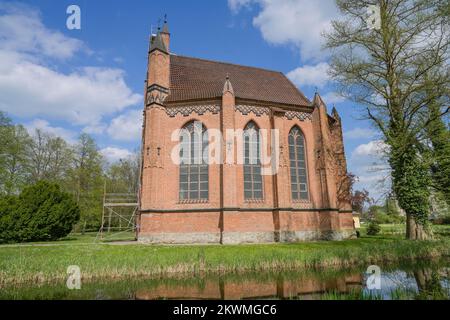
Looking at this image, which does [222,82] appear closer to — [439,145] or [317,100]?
[317,100]

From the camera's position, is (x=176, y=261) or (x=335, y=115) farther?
(x=335, y=115)

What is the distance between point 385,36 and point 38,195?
1070 inches

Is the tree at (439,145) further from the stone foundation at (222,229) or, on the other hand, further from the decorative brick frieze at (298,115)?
the decorative brick frieze at (298,115)

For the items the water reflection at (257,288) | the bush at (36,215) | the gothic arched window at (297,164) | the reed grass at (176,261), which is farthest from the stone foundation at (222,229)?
the bush at (36,215)

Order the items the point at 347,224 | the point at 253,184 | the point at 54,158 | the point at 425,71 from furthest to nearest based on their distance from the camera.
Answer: the point at 54,158 < the point at 347,224 < the point at 253,184 < the point at 425,71

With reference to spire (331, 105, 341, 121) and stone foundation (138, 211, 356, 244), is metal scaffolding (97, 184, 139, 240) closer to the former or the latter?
stone foundation (138, 211, 356, 244)

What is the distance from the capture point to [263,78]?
81.5 feet

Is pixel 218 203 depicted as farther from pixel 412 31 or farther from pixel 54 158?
pixel 54 158

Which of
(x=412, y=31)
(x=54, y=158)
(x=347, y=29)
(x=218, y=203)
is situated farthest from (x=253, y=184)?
(x=54, y=158)

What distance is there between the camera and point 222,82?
21781 millimetres

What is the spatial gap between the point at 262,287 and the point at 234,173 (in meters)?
9.00

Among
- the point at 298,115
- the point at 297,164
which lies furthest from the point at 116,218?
the point at 298,115

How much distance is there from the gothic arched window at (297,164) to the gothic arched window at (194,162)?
6.34 m

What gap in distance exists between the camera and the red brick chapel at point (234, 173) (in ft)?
57.2
